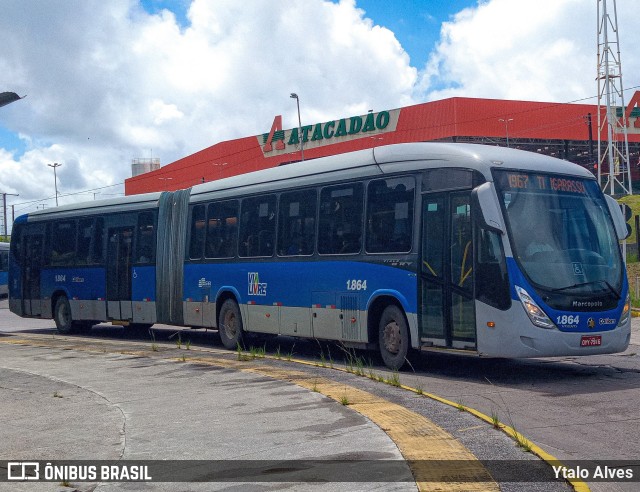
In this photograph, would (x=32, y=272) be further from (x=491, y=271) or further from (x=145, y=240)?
(x=491, y=271)

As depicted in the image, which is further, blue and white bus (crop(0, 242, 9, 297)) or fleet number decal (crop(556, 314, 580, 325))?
blue and white bus (crop(0, 242, 9, 297))

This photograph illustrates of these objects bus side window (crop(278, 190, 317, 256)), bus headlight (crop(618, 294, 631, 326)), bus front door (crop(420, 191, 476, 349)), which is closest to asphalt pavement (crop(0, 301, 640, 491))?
bus front door (crop(420, 191, 476, 349))

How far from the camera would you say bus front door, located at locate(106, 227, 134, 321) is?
2264 centimetres

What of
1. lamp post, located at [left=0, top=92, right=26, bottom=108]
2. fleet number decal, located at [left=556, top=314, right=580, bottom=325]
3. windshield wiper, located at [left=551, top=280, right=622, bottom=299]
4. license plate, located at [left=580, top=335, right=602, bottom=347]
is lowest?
license plate, located at [left=580, top=335, right=602, bottom=347]

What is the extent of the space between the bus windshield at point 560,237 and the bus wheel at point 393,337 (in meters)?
2.29

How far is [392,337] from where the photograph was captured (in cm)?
1437

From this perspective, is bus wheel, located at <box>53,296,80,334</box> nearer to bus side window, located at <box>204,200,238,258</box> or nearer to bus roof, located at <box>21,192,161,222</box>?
bus roof, located at <box>21,192,161,222</box>

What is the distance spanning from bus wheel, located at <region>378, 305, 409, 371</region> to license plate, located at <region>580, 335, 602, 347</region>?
2.55 meters

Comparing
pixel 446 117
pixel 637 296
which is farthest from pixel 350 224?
pixel 446 117

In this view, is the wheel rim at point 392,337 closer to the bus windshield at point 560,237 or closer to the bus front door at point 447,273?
the bus front door at point 447,273

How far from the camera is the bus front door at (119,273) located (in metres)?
22.6

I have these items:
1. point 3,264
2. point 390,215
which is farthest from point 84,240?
point 3,264

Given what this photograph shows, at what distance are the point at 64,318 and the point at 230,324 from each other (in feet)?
25.3

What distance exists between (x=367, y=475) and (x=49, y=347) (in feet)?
46.0
